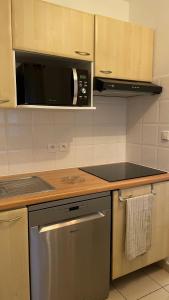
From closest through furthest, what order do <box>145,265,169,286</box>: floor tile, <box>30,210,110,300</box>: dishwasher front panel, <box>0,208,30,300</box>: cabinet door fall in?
<box>0,208,30,300</box>: cabinet door → <box>30,210,110,300</box>: dishwasher front panel → <box>145,265,169,286</box>: floor tile

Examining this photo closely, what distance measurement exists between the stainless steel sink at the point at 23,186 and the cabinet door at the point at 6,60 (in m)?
0.52

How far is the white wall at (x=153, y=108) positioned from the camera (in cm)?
183

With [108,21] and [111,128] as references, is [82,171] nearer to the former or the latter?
[111,128]

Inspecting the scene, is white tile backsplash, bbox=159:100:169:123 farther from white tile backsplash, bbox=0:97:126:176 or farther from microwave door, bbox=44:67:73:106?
microwave door, bbox=44:67:73:106

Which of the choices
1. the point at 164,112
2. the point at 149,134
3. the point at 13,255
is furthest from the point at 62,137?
the point at 13,255

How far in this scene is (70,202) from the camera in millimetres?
1357

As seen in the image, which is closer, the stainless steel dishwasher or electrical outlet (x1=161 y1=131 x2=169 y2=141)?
the stainless steel dishwasher

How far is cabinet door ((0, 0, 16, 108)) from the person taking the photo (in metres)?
1.31

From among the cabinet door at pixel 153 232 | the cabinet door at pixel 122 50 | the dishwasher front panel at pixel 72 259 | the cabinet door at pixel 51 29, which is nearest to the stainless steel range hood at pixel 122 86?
the cabinet door at pixel 122 50

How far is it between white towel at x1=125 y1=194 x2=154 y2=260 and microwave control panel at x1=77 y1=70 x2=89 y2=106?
76 cm

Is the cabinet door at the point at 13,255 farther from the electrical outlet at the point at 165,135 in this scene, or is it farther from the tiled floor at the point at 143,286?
the electrical outlet at the point at 165,135

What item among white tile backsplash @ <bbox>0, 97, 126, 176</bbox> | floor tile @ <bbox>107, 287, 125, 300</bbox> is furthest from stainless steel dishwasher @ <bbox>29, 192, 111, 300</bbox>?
white tile backsplash @ <bbox>0, 97, 126, 176</bbox>

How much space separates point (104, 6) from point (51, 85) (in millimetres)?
1062

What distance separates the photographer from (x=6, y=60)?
134cm
